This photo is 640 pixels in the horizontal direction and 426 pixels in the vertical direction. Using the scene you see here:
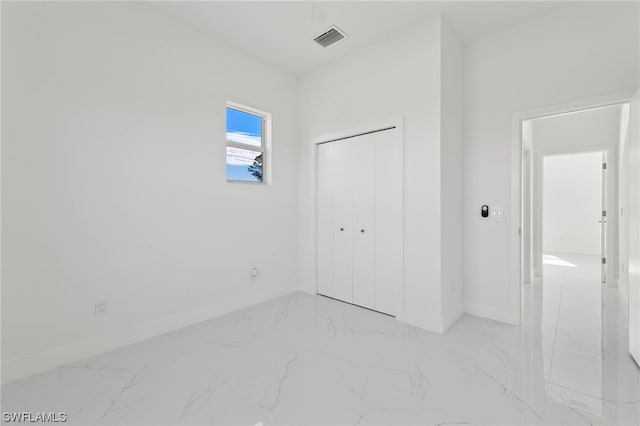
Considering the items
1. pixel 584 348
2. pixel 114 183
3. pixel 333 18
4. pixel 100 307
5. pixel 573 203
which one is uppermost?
pixel 333 18

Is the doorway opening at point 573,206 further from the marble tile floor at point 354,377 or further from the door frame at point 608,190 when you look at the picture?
the marble tile floor at point 354,377

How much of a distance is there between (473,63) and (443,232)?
1.97m

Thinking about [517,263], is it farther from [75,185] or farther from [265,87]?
[75,185]

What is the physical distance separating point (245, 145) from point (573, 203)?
8.44 m

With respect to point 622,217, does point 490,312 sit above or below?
below

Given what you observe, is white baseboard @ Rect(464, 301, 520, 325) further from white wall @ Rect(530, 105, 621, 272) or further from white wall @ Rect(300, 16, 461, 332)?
white wall @ Rect(530, 105, 621, 272)

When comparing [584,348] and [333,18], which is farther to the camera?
[333,18]

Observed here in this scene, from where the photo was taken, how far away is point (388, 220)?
310cm

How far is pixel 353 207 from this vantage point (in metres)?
3.43

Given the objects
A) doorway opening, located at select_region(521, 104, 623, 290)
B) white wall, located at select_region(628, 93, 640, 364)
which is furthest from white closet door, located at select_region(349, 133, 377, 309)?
white wall, located at select_region(628, 93, 640, 364)

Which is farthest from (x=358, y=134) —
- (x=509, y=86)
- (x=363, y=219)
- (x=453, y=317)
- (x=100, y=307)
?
(x=100, y=307)

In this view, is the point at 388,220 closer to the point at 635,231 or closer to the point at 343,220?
the point at 343,220
